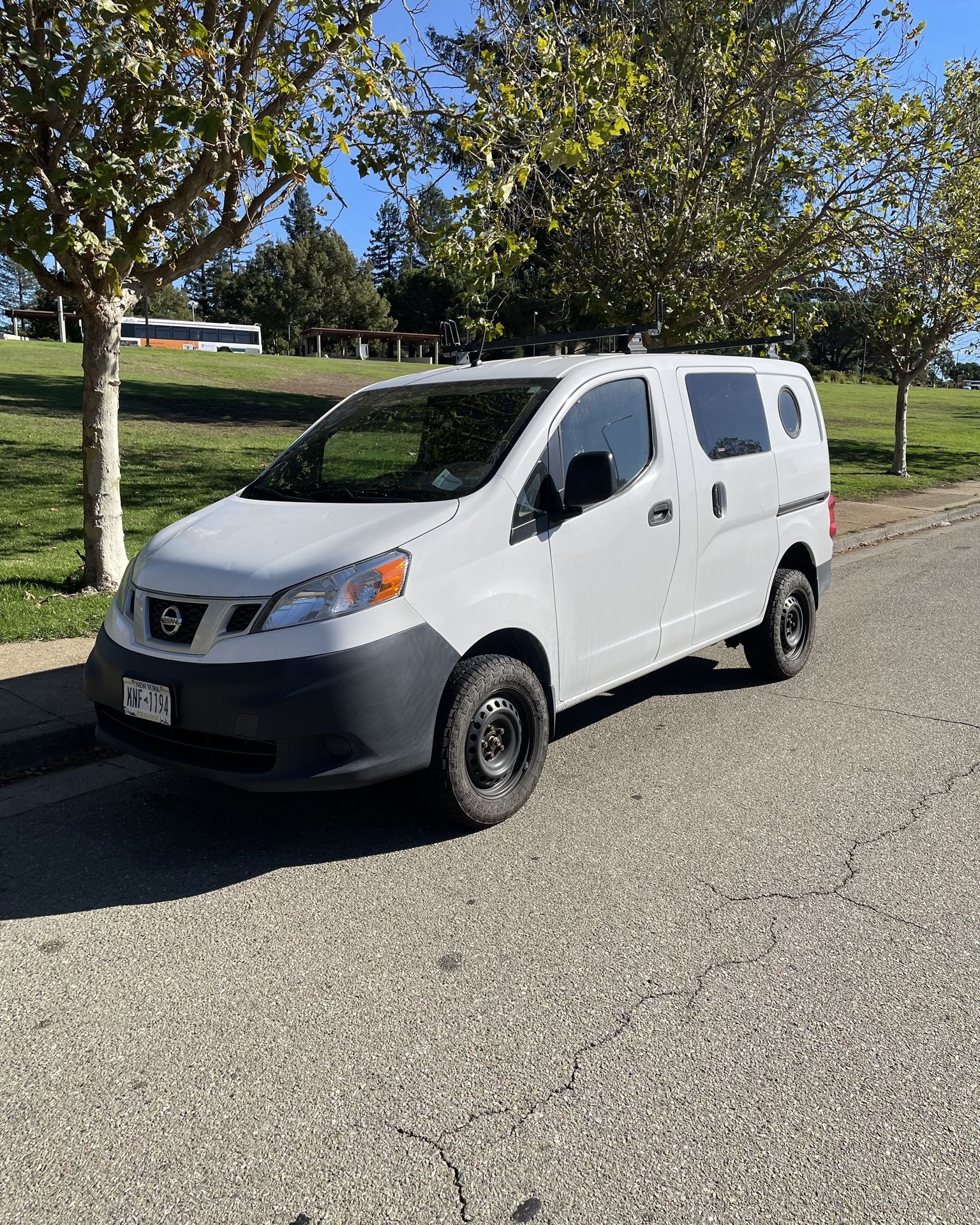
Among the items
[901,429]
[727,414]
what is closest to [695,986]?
[727,414]

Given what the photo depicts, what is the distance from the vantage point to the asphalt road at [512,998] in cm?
252

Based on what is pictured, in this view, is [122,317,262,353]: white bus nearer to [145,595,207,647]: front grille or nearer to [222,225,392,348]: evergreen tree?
[222,225,392,348]: evergreen tree

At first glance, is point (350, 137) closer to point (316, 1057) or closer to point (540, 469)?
point (540, 469)

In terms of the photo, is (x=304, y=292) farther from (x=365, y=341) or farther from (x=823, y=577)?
(x=823, y=577)

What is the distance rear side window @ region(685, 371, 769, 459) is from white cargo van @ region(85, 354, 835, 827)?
0.05 feet

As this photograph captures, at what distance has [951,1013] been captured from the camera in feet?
10.4

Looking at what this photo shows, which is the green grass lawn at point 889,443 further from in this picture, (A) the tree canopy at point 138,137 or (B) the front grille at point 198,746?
(B) the front grille at point 198,746

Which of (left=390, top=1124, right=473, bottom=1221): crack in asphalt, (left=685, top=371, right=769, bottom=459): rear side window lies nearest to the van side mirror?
(left=685, top=371, right=769, bottom=459): rear side window

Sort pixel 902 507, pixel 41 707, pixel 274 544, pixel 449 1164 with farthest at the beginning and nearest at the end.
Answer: pixel 902 507
pixel 41 707
pixel 274 544
pixel 449 1164

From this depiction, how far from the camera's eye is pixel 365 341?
8450 centimetres

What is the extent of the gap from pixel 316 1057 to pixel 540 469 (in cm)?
263

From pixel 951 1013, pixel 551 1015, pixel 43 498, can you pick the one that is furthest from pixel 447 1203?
pixel 43 498

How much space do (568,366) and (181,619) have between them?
7.18 ft

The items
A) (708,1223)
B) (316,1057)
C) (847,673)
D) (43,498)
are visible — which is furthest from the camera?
(43,498)
